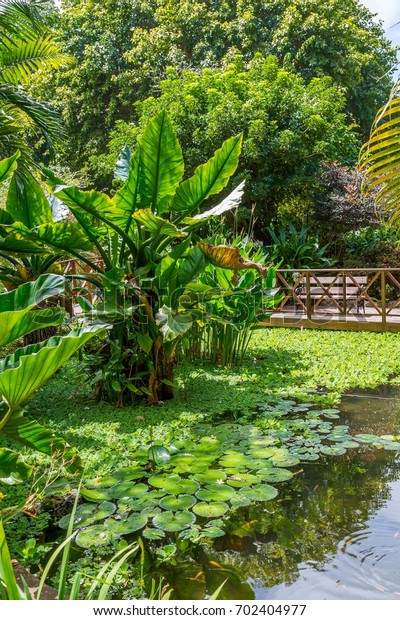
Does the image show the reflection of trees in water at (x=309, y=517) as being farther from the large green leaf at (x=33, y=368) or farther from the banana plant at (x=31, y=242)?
the banana plant at (x=31, y=242)

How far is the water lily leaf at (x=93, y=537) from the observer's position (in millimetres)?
2326

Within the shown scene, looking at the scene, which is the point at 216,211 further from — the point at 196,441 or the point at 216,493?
the point at 216,493

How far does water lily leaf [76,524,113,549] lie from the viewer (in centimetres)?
233

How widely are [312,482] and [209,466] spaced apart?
0.59 metres

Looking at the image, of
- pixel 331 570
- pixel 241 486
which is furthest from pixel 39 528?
pixel 331 570

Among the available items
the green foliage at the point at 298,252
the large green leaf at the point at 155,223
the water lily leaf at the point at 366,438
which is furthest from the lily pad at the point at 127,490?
the green foliage at the point at 298,252

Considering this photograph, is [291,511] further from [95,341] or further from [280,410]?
[95,341]

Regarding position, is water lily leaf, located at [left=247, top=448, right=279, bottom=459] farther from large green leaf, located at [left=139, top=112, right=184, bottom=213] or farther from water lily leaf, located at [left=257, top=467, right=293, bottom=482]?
Result: large green leaf, located at [left=139, top=112, right=184, bottom=213]

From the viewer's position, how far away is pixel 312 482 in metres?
2.97

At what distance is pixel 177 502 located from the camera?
270 cm

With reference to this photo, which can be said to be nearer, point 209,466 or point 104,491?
point 104,491

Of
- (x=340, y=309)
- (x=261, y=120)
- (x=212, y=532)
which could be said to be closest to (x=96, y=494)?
(x=212, y=532)
